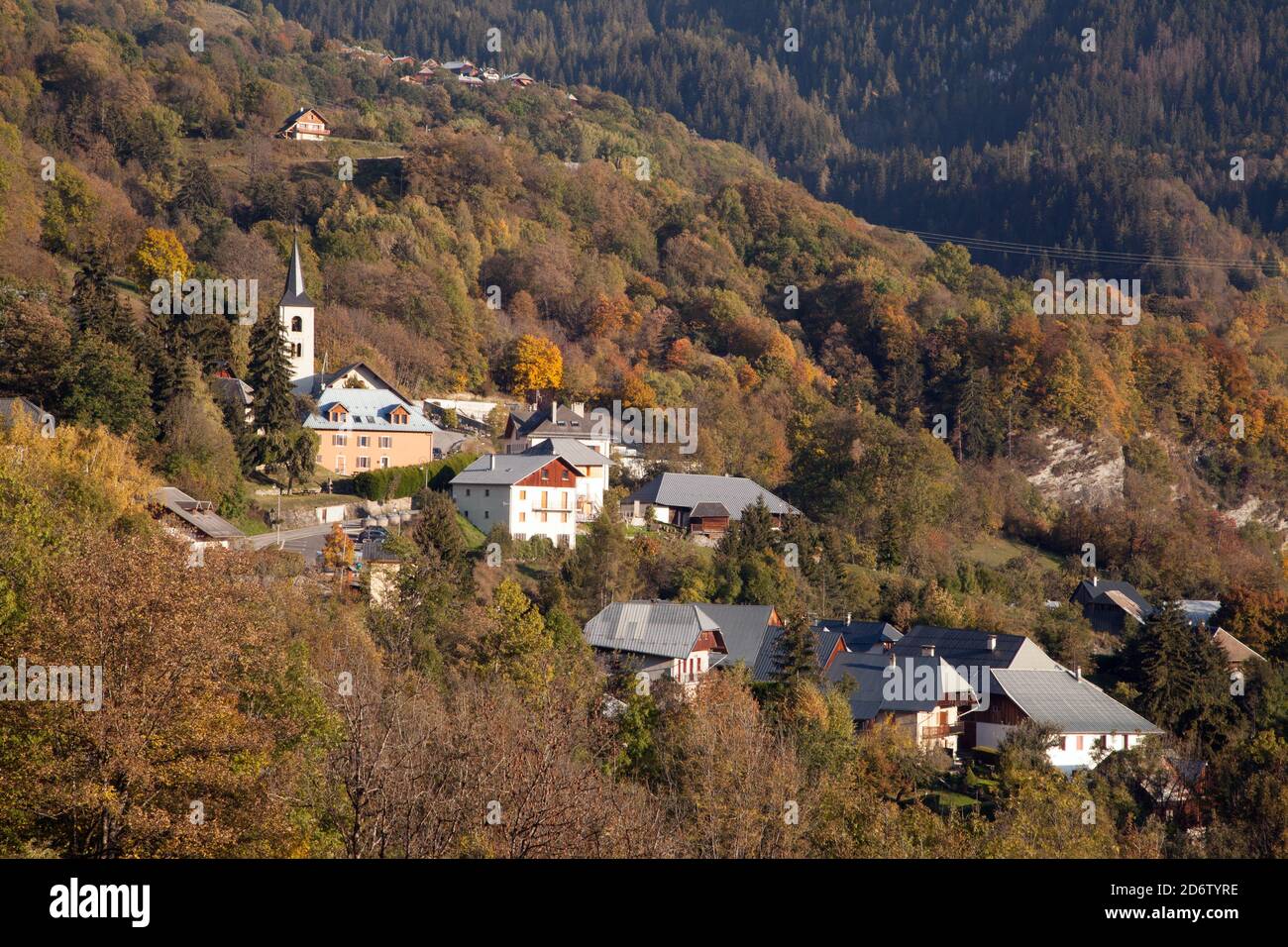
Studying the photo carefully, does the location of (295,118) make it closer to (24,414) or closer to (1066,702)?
(24,414)

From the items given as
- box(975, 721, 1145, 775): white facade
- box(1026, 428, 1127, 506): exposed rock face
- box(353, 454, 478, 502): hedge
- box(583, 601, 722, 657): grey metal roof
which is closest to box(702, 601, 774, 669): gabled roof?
box(583, 601, 722, 657): grey metal roof

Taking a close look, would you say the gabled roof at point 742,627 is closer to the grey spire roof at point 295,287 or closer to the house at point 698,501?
the house at point 698,501

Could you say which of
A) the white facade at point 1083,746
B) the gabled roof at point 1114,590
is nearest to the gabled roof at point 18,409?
the white facade at point 1083,746

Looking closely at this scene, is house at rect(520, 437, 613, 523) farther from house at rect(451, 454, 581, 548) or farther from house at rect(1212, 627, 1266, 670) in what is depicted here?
house at rect(1212, 627, 1266, 670)

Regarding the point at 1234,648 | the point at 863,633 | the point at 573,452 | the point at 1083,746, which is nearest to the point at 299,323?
the point at 573,452

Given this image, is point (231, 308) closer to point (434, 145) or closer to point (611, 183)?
point (434, 145)
